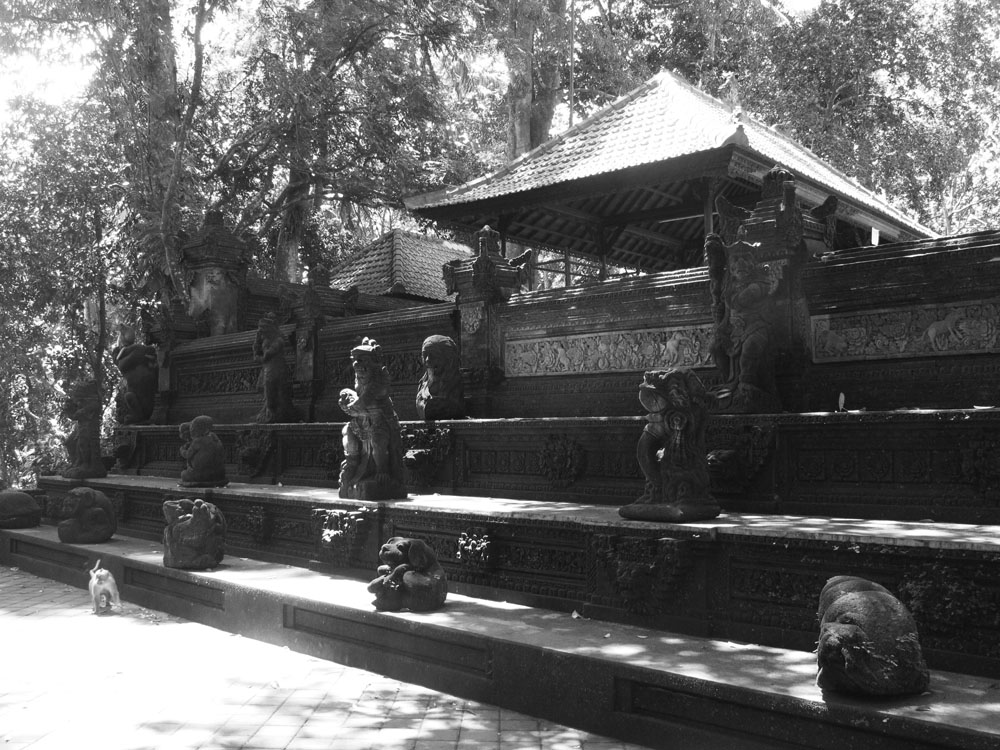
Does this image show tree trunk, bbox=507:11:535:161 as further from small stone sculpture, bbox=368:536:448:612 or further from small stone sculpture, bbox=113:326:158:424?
small stone sculpture, bbox=368:536:448:612

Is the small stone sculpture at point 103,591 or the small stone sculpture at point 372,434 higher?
the small stone sculpture at point 372,434

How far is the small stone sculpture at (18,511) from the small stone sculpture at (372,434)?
5973 millimetres

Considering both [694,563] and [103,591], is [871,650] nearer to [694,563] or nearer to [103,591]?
[694,563]

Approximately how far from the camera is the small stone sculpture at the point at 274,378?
10.9 metres

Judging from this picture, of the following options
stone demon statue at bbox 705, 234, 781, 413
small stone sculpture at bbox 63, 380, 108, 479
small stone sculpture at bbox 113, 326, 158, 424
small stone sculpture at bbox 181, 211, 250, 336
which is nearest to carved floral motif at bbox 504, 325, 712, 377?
stone demon statue at bbox 705, 234, 781, 413

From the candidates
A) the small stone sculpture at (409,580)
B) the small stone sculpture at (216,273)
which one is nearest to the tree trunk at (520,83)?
the small stone sculpture at (216,273)

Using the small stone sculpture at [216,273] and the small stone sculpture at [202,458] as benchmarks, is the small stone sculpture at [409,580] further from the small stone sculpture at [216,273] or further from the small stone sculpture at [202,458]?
the small stone sculpture at [216,273]

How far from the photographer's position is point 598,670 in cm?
431

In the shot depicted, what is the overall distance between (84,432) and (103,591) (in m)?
4.74

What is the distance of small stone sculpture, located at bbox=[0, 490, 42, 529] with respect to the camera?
11.0 meters

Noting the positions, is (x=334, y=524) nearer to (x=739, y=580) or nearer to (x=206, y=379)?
(x=739, y=580)

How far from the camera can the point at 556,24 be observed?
18594 mm

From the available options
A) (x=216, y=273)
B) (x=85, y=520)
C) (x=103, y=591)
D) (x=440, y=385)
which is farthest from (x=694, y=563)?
(x=216, y=273)

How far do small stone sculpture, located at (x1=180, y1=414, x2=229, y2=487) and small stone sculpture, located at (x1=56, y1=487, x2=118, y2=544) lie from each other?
0.98 meters
